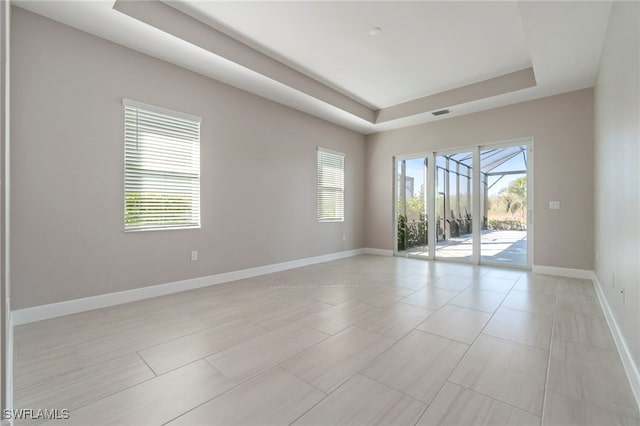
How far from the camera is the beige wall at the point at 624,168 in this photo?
180 cm

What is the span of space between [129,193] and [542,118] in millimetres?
6435

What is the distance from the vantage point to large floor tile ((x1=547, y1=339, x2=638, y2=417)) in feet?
5.40

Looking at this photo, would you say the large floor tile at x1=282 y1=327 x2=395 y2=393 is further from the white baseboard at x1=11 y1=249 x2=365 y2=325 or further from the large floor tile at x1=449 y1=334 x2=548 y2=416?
the white baseboard at x1=11 y1=249 x2=365 y2=325

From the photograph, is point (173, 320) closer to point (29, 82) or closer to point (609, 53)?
point (29, 82)

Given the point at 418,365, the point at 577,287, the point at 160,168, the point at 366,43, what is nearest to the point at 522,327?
the point at 418,365

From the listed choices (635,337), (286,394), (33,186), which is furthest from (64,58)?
(635,337)

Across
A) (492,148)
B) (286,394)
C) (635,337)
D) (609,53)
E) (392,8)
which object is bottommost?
(286,394)

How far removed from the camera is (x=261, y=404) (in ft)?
5.24

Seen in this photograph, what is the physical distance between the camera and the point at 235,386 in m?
1.76

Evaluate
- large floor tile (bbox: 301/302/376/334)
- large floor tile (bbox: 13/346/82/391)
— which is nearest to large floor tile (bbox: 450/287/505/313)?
large floor tile (bbox: 301/302/376/334)

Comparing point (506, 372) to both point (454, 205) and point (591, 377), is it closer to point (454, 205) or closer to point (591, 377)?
point (591, 377)

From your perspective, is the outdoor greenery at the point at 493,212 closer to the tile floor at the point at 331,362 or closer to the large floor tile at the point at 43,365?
the tile floor at the point at 331,362

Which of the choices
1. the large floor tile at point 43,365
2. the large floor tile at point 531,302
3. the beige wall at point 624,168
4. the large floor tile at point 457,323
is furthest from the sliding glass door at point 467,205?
the large floor tile at point 43,365

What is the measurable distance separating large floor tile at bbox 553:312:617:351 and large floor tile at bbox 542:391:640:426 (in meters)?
0.96
